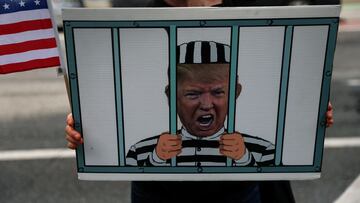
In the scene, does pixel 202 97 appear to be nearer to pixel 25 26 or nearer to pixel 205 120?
pixel 205 120

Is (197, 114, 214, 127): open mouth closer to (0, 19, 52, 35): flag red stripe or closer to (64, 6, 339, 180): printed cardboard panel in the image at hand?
(64, 6, 339, 180): printed cardboard panel

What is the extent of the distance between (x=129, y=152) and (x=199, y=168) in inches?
9.8

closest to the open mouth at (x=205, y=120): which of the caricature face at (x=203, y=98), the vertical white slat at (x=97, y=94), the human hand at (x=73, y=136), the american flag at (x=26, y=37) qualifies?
the caricature face at (x=203, y=98)

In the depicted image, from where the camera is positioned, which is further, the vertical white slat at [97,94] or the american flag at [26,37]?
the american flag at [26,37]

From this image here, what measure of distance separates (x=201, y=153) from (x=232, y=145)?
0.36 feet

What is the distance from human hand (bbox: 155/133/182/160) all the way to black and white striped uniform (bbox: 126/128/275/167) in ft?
0.05

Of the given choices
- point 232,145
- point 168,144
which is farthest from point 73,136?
point 232,145

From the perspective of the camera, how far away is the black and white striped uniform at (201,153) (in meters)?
1.81

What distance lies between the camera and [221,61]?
1717 mm

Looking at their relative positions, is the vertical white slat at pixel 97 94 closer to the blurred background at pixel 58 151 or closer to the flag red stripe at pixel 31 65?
the flag red stripe at pixel 31 65

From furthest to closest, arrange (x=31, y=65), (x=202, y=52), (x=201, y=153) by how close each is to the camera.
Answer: (x=31, y=65) < (x=201, y=153) < (x=202, y=52)

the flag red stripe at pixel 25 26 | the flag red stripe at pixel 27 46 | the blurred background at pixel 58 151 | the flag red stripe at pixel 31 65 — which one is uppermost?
the flag red stripe at pixel 25 26

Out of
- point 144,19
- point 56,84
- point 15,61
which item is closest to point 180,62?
point 144,19

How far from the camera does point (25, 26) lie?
1864 millimetres
